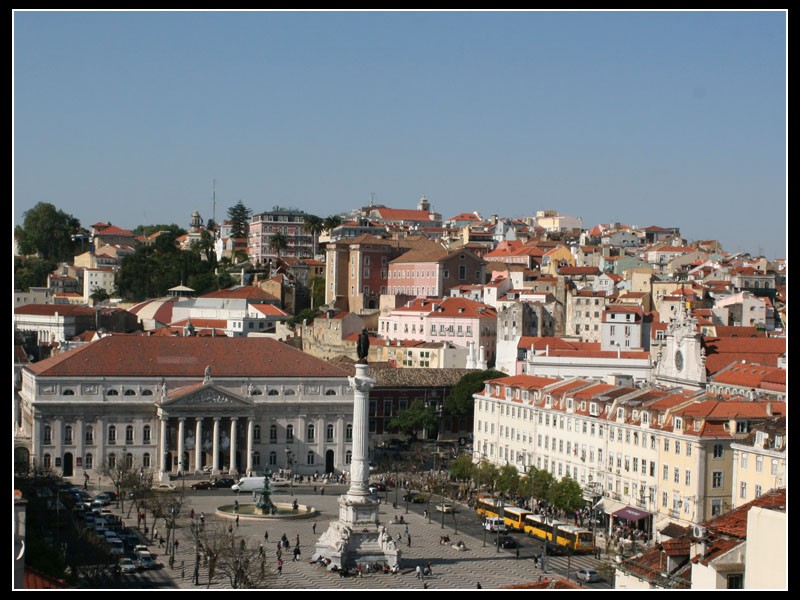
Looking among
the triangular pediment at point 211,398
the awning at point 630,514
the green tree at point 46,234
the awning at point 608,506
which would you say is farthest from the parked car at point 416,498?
the green tree at point 46,234

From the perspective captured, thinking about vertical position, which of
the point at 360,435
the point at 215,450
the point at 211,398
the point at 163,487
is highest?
the point at 360,435

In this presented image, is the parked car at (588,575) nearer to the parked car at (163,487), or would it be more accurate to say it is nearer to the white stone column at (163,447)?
the parked car at (163,487)

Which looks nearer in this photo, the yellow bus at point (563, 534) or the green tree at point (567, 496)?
the yellow bus at point (563, 534)

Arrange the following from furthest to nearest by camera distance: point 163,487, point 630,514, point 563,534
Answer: point 163,487 → point 630,514 → point 563,534

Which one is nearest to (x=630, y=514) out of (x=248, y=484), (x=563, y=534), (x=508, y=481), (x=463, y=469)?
(x=563, y=534)

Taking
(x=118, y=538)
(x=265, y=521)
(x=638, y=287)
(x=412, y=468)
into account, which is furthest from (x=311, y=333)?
(x=118, y=538)

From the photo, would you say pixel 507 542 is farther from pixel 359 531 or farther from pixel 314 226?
pixel 314 226

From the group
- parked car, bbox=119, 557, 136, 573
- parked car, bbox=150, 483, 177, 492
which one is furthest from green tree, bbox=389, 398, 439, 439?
parked car, bbox=119, 557, 136, 573

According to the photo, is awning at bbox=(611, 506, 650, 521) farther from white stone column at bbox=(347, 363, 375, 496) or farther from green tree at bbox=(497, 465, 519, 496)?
white stone column at bbox=(347, 363, 375, 496)
